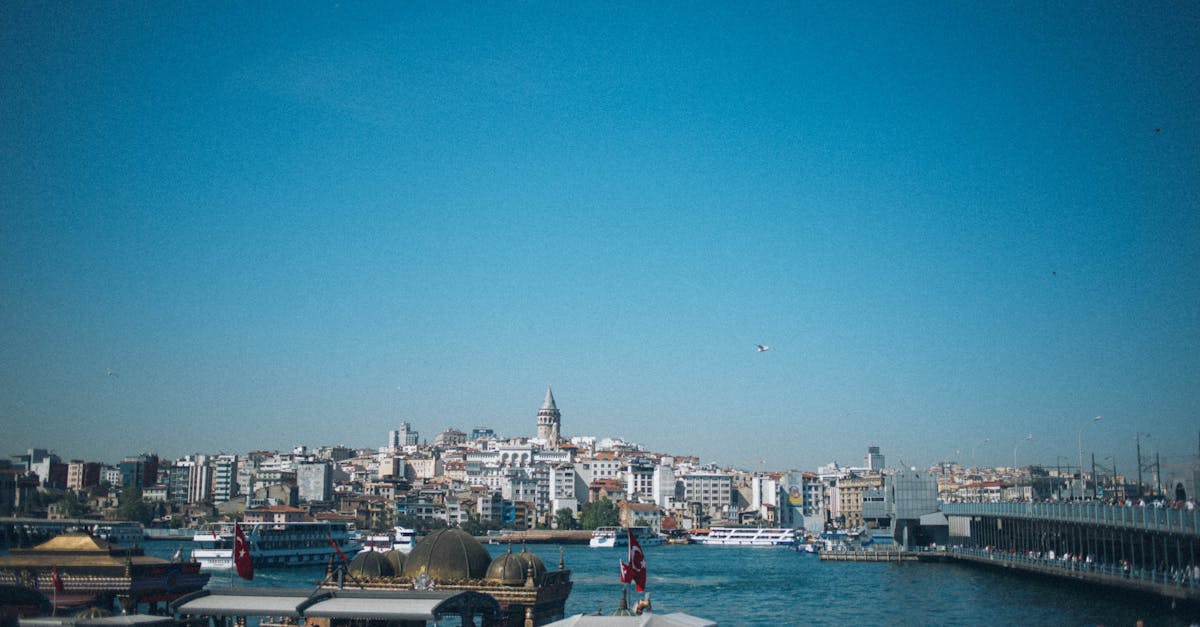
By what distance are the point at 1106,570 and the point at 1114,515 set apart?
308cm

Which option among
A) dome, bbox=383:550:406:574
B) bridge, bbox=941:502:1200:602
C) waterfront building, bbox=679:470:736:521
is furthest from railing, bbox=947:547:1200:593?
waterfront building, bbox=679:470:736:521

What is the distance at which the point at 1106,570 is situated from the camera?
3809cm

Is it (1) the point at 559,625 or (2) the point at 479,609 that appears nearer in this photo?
(1) the point at 559,625

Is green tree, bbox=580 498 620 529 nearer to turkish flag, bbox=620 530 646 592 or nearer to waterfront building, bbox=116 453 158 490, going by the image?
waterfront building, bbox=116 453 158 490

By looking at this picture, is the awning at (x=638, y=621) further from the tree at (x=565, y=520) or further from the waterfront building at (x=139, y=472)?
the waterfront building at (x=139, y=472)

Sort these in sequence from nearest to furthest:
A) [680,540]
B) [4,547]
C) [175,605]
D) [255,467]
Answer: [175,605], [4,547], [680,540], [255,467]

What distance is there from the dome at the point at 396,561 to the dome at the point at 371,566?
4.5 inches

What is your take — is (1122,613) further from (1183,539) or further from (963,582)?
(963,582)

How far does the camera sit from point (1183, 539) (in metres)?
31.8

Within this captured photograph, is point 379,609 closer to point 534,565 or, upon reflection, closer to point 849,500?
point 534,565

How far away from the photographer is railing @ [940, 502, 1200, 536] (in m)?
30.0

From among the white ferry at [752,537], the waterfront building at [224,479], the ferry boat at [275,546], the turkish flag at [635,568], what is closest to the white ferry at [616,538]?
the white ferry at [752,537]

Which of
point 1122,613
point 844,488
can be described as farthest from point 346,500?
point 1122,613

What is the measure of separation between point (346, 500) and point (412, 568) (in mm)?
95832
